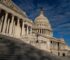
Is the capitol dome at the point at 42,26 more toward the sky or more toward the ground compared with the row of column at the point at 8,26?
more toward the sky

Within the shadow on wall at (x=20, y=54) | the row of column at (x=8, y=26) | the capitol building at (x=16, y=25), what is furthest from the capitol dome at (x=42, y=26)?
the shadow on wall at (x=20, y=54)

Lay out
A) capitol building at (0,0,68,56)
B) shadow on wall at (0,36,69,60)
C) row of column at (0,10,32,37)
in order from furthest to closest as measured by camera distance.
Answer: row of column at (0,10,32,37) < capitol building at (0,0,68,56) < shadow on wall at (0,36,69,60)

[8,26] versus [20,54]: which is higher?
[8,26]

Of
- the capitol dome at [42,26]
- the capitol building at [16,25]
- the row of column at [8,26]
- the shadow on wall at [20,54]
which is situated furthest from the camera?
the capitol dome at [42,26]

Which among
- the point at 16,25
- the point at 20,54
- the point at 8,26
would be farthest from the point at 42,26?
the point at 20,54

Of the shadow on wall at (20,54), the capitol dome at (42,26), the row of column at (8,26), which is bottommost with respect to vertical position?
the shadow on wall at (20,54)

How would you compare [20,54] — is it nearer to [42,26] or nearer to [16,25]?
[16,25]

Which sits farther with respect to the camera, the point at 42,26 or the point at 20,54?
the point at 42,26

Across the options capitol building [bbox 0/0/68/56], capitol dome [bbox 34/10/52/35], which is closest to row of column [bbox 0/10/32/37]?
capitol building [bbox 0/0/68/56]

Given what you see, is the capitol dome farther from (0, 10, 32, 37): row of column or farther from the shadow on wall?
the shadow on wall

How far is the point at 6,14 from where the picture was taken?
4638cm

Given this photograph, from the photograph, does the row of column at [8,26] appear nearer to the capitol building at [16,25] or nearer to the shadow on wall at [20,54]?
the capitol building at [16,25]

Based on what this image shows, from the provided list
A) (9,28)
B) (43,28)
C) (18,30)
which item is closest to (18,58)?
(9,28)

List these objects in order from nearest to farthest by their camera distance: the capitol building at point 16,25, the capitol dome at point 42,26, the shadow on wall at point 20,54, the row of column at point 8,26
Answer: the shadow on wall at point 20,54, the capitol building at point 16,25, the row of column at point 8,26, the capitol dome at point 42,26
